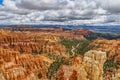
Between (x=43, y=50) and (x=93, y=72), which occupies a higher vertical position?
(x=93, y=72)

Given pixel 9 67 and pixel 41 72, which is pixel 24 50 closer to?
pixel 41 72

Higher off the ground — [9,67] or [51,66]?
[9,67]

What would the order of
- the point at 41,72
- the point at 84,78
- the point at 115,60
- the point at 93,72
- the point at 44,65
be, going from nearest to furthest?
1. the point at 84,78
2. the point at 93,72
3. the point at 41,72
4. the point at 44,65
5. the point at 115,60

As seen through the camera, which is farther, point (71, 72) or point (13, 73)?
point (13, 73)

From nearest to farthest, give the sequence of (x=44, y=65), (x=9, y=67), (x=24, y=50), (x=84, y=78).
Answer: (x=84, y=78)
(x=9, y=67)
(x=44, y=65)
(x=24, y=50)

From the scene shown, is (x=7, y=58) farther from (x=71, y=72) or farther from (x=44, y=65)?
(x=71, y=72)

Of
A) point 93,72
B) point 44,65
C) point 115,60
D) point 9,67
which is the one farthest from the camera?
point 115,60

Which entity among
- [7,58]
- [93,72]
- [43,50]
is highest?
[93,72]

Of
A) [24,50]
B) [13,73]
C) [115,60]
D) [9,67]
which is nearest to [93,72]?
[13,73]

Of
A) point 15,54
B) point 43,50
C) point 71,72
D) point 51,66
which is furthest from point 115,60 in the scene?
point 71,72
